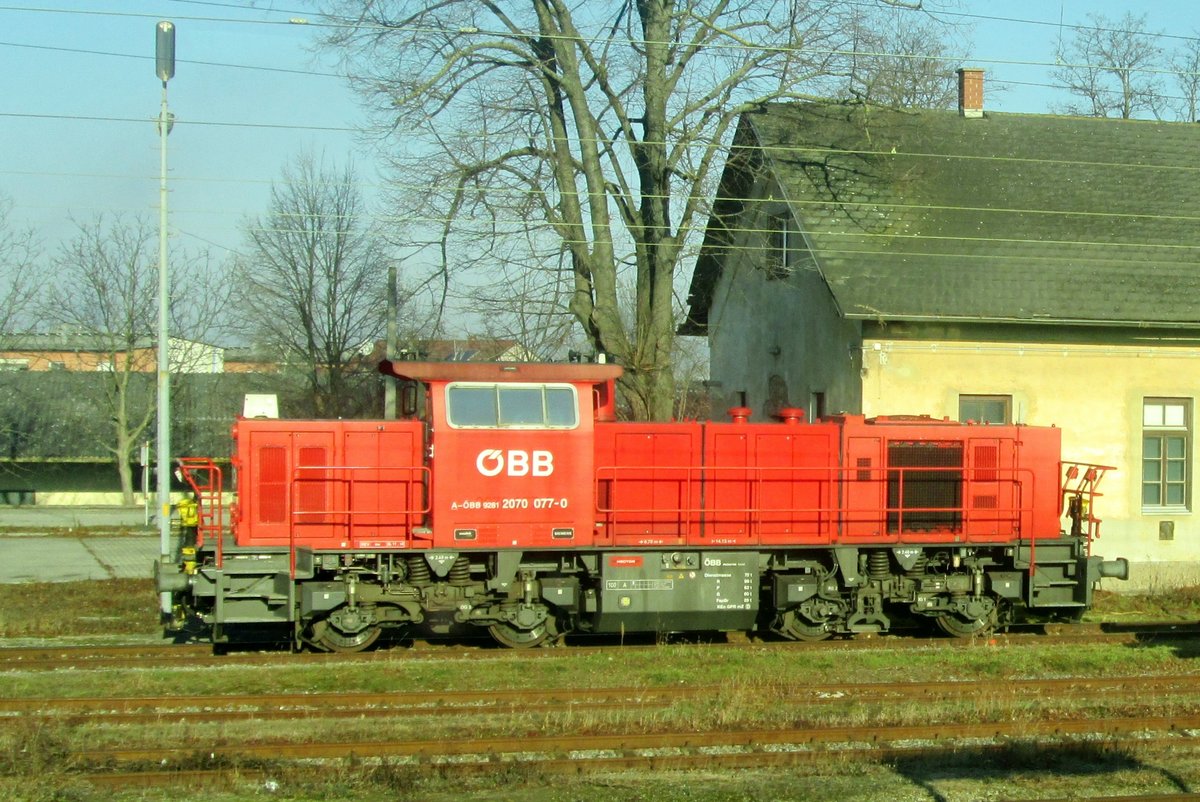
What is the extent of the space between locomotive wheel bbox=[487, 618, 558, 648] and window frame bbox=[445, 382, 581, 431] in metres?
2.35

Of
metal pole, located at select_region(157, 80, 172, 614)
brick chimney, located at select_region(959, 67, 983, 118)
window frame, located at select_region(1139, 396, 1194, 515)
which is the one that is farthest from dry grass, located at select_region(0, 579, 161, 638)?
brick chimney, located at select_region(959, 67, 983, 118)

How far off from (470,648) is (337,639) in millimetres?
1552

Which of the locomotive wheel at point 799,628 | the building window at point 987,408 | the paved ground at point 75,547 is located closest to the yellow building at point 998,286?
the building window at point 987,408

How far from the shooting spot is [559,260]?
20469 mm

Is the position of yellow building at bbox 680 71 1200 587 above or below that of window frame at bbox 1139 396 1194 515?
above

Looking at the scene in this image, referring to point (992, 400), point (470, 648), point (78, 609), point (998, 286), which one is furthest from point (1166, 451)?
point (78, 609)

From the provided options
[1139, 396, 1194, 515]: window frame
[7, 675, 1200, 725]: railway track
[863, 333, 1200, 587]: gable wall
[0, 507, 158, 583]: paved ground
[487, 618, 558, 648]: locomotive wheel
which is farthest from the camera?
[0, 507, 158, 583]: paved ground

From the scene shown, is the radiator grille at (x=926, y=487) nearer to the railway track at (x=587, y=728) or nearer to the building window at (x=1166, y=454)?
the railway track at (x=587, y=728)

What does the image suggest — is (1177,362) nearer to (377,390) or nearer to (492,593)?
(492,593)

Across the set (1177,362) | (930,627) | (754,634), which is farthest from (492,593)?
(1177,362)

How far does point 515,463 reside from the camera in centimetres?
1290

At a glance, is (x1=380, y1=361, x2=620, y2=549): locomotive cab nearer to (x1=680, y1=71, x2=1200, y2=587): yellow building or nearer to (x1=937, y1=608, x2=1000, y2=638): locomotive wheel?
(x1=937, y1=608, x2=1000, y2=638): locomotive wheel

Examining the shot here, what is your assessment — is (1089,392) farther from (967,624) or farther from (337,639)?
(337,639)

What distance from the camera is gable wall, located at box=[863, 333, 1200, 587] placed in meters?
18.6
